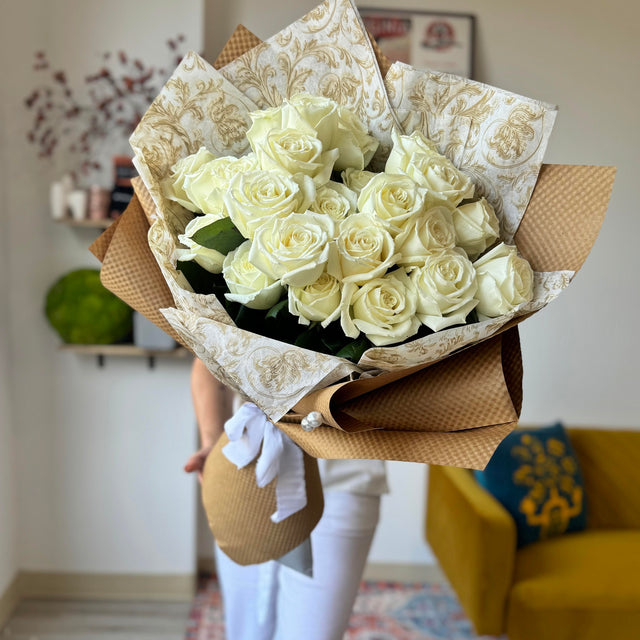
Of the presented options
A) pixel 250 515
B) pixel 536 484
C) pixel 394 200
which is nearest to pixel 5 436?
pixel 250 515

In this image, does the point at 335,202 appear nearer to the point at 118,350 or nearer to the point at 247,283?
the point at 247,283

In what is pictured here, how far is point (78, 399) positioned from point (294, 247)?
2.36 metres

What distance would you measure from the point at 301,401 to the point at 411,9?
2527mm

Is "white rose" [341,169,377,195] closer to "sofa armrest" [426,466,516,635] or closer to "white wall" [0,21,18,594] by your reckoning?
"sofa armrest" [426,466,516,635]

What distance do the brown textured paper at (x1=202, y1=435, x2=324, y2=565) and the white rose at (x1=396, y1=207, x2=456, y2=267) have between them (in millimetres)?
485

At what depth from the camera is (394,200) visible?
75 centimetres

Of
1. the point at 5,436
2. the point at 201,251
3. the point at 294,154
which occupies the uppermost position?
the point at 294,154

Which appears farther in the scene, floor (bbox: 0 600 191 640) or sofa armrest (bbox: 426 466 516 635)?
floor (bbox: 0 600 191 640)

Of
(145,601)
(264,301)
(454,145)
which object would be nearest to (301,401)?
(264,301)

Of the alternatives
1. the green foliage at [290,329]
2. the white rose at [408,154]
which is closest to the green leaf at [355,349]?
the green foliage at [290,329]

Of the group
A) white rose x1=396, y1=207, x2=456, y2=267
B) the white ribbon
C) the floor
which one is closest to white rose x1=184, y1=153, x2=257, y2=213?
white rose x1=396, y1=207, x2=456, y2=267

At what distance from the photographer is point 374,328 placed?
0.73 metres

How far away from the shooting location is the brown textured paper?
1.09 metres

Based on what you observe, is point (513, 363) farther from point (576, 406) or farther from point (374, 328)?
point (576, 406)
